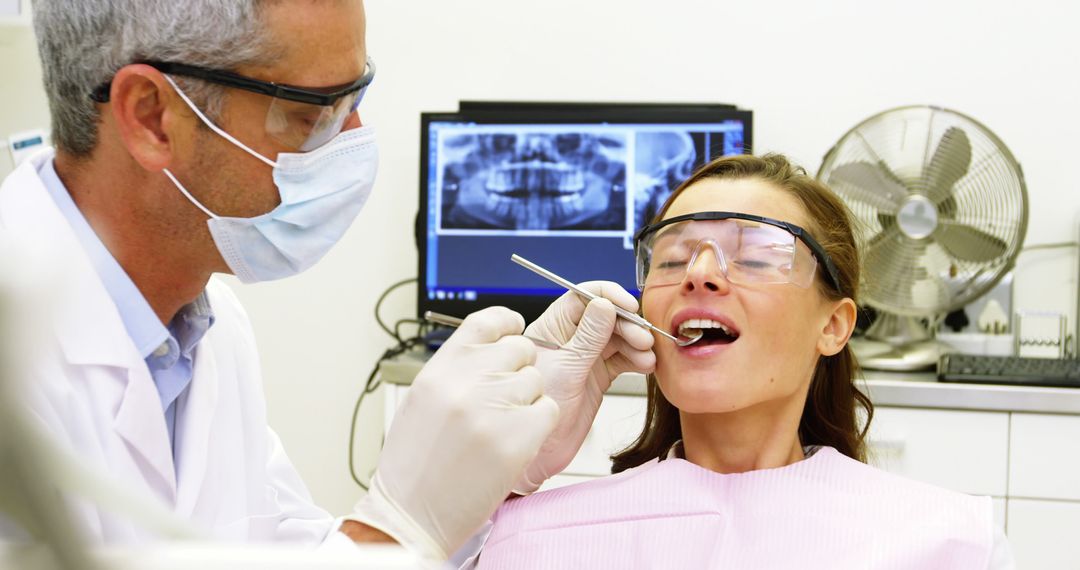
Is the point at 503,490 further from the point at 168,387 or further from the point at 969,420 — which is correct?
the point at 969,420

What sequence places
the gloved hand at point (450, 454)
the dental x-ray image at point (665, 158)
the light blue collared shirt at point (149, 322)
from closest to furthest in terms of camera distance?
the gloved hand at point (450, 454)
the light blue collared shirt at point (149, 322)
the dental x-ray image at point (665, 158)

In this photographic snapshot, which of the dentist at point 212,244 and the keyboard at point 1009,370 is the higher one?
the dentist at point 212,244

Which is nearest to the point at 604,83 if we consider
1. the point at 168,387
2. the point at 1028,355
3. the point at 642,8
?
the point at 642,8

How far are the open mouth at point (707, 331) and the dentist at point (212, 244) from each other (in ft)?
0.24

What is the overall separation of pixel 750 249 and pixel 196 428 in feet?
2.83

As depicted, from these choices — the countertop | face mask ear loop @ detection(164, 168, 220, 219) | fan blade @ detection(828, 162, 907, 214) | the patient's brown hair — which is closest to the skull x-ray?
fan blade @ detection(828, 162, 907, 214)

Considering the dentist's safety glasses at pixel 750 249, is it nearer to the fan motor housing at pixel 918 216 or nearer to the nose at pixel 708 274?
the nose at pixel 708 274

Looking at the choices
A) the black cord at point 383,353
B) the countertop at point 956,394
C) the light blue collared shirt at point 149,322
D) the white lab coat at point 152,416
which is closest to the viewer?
the white lab coat at point 152,416

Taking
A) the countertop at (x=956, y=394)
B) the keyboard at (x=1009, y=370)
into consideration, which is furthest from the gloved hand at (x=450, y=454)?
the keyboard at (x=1009, y=370)

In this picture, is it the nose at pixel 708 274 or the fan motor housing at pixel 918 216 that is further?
the fan motor housing at pixel 918 216

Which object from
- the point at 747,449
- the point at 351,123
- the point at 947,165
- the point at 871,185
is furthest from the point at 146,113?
the point at 947,165

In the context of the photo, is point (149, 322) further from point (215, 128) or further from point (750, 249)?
point (750, 249)

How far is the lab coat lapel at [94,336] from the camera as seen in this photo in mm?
1296

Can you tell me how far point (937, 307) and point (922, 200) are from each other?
0.27 metres
